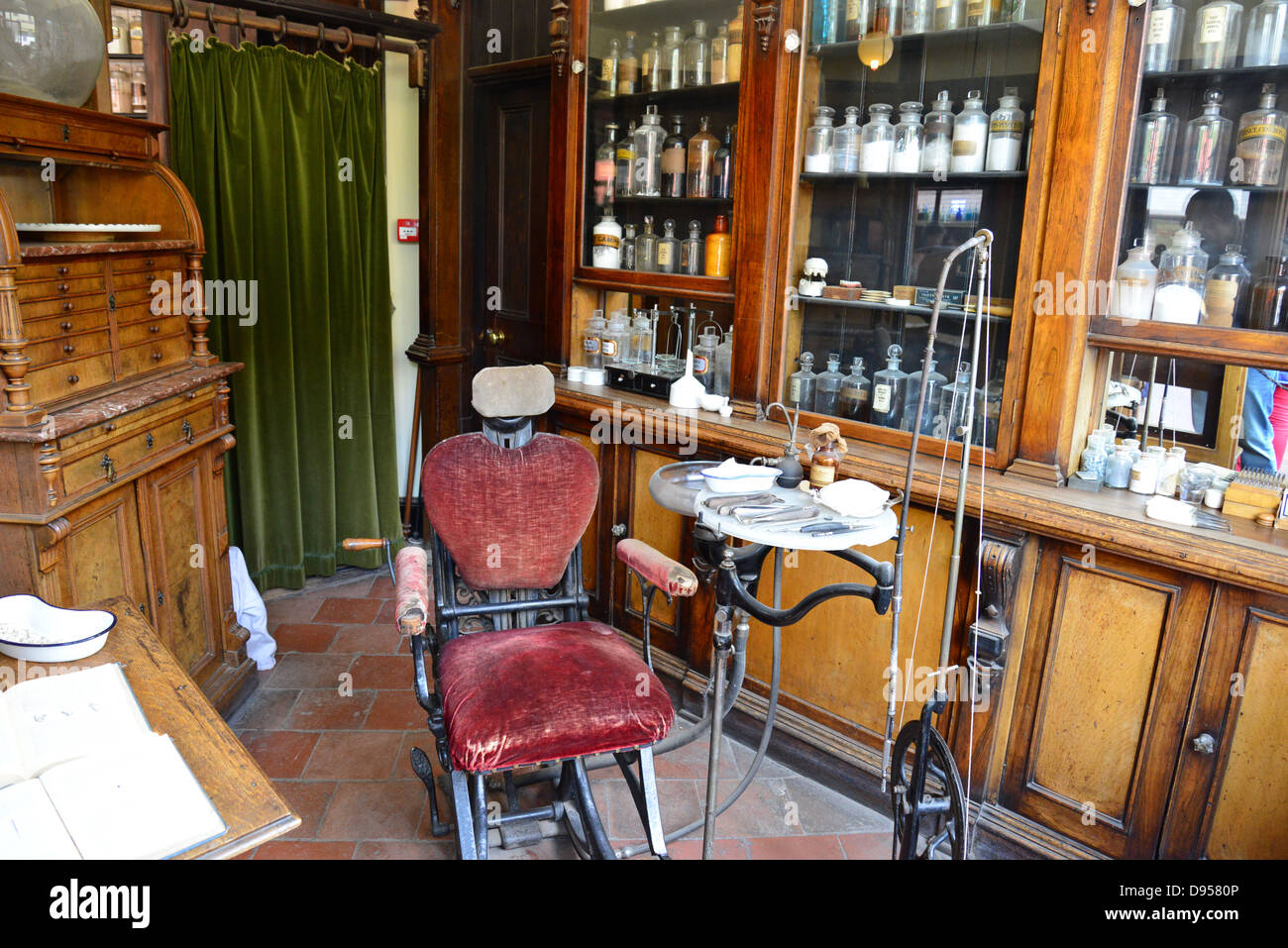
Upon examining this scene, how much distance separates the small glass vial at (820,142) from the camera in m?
2.81

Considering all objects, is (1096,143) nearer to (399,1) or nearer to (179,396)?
(179,396)

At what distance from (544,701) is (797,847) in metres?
0.96

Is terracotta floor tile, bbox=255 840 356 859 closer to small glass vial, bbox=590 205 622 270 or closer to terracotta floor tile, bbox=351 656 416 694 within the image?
terracotta floor tile, bbox=351 656 416 694

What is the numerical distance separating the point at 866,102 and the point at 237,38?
8.19 feet

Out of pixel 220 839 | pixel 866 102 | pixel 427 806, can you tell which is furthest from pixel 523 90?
pixel 220 839

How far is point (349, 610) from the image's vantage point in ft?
12.9

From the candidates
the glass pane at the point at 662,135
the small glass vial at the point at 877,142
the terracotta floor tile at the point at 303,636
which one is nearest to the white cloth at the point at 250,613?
the terracotta floor tile at the point at 303,636

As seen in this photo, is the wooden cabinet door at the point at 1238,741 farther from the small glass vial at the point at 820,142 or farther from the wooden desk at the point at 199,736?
the wooden desk at the point at 199,736

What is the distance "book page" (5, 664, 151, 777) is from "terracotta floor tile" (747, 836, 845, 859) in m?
1.60

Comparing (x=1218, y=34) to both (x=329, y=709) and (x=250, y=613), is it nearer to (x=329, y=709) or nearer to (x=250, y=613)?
(x=329, y=709)

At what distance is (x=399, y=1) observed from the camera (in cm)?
428

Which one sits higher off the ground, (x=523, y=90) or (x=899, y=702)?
(x=523, y=90)

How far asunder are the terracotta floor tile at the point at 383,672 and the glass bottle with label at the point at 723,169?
6.28 feet

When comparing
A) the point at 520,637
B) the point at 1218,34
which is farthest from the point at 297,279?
the point at 1218,34
